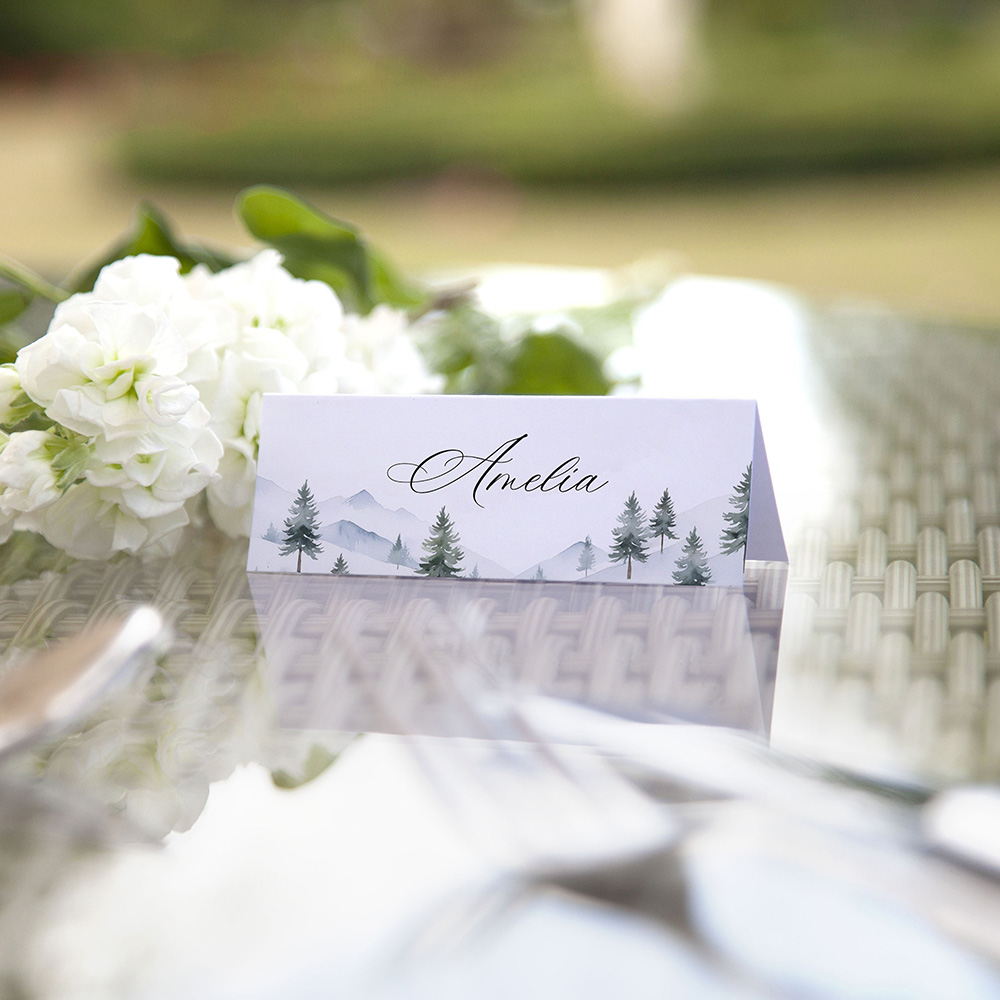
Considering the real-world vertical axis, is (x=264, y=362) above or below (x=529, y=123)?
below

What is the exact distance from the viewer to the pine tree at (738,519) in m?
0.53

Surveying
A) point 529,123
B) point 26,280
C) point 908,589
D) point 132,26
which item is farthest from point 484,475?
point 132,26

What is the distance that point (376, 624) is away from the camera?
1.61ft

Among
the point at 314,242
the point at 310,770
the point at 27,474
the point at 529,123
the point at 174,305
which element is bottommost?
the point at 310,770

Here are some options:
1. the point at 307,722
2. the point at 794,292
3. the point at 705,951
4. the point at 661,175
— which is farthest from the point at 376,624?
the point at 661,175

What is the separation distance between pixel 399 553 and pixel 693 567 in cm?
16

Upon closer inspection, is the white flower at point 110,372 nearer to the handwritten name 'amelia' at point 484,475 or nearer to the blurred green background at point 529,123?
the handwritten name 'amelia' at point 484,475

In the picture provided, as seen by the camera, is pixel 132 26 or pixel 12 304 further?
pixel 132 26

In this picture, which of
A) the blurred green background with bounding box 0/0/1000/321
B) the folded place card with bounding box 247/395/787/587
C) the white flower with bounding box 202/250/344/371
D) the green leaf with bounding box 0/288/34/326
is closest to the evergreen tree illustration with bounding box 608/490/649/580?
the folded place card with bounding box 247/395/787/587

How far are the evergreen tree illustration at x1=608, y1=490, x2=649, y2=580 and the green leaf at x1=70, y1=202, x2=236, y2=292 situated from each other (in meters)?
0.43

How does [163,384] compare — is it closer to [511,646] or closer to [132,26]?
[511,646]

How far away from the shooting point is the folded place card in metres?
0.54

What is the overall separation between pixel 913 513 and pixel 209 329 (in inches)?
16.6

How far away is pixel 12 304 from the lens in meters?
0.73
